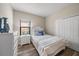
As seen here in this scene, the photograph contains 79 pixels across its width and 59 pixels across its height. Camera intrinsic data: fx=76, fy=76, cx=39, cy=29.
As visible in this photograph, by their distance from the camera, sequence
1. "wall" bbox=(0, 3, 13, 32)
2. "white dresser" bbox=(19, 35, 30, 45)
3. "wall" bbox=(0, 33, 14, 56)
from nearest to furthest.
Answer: "wall" bbox=(0, 33, 14, 56), "wall" bbox=(0, 3, 13, 32), "white dresser" bbox=(19, 35, 30, 45)

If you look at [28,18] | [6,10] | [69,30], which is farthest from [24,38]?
[69,30]

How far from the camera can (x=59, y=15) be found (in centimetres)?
289

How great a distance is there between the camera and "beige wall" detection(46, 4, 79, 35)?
107 inches

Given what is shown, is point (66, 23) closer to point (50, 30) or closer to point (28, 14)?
point (50, 30)

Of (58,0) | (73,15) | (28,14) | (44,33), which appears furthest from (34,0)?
(73,15)

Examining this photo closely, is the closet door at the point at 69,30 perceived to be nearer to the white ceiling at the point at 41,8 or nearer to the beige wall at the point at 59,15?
the beige wall at the point at 59,15

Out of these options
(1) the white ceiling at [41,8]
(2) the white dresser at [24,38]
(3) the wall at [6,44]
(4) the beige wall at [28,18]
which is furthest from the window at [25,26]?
(3) the wall at [6,44]

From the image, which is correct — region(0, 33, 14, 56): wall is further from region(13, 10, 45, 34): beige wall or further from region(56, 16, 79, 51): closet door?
region(56, 16, 79, 51): closet door

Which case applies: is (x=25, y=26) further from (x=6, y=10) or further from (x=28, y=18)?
(x=6, y=10)

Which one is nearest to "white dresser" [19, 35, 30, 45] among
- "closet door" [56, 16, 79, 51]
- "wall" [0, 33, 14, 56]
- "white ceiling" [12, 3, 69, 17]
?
"white ceiling" [12, 3, 69, 17]

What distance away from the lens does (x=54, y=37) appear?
2.95m

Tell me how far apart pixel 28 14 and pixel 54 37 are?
1321mm

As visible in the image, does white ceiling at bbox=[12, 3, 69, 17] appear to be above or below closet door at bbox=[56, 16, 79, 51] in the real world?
above

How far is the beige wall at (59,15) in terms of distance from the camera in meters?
2.71
